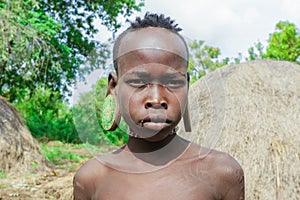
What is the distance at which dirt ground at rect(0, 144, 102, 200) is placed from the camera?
5641mm

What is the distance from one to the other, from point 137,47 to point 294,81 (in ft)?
13.1

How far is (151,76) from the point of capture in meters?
1.03

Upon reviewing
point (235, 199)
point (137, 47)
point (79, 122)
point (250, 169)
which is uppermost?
point (137, 47)

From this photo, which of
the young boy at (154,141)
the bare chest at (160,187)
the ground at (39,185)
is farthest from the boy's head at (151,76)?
the ground at (39,185)

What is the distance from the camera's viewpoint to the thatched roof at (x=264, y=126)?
3.92 meters

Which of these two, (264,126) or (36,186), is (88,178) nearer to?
(264,126)

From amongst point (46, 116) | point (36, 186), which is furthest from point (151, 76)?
point (46, 116)

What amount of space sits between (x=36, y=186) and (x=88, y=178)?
5.22 meters

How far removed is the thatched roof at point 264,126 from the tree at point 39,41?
2657mm

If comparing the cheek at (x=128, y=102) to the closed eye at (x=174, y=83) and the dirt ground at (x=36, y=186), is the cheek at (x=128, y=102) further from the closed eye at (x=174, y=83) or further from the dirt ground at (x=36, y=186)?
the dirt ground at (x=36, y=186)

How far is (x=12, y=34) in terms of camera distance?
27.8ft

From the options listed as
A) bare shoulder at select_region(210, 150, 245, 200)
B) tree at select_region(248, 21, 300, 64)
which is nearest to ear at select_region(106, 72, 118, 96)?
bare shoulder at select_region(210, 150, 245, 200)

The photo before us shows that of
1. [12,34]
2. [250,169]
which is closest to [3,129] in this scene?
[12,34]

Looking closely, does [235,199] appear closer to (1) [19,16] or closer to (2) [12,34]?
(2) [12,34]
